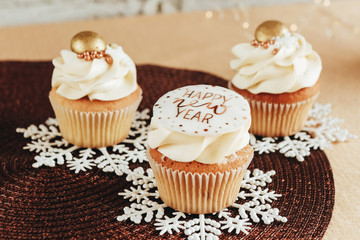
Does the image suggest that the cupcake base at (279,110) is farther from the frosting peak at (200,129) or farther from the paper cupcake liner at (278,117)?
the frosting peak at (200,129)

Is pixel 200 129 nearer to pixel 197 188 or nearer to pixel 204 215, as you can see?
pixel 197 188

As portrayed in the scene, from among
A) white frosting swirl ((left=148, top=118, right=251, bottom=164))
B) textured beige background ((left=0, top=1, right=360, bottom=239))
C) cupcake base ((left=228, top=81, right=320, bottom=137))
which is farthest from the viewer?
textured beige background ((left=0, top=1, right=360, bottom=239))

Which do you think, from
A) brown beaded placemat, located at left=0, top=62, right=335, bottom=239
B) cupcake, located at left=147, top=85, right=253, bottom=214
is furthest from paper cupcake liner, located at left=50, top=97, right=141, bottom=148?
cupcake, located at left=147, top=85, right=253, bottom=214

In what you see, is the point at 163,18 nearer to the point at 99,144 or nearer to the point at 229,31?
the point at 229,31

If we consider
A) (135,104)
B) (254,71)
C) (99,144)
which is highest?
(254,71)

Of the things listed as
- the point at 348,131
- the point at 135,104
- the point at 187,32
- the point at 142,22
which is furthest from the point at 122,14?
the point at 348,131

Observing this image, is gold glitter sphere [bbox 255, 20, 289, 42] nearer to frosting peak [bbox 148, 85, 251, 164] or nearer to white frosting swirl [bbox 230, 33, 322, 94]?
white frosting swirl [bbox 230, 33, 322, 94]

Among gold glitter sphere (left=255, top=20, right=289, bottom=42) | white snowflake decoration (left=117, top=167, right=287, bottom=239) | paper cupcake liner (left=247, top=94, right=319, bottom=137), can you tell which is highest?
gold glitter sphere (left=255, top=20, right=289, bottom=42)

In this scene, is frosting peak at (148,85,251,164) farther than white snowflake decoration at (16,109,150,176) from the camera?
No
